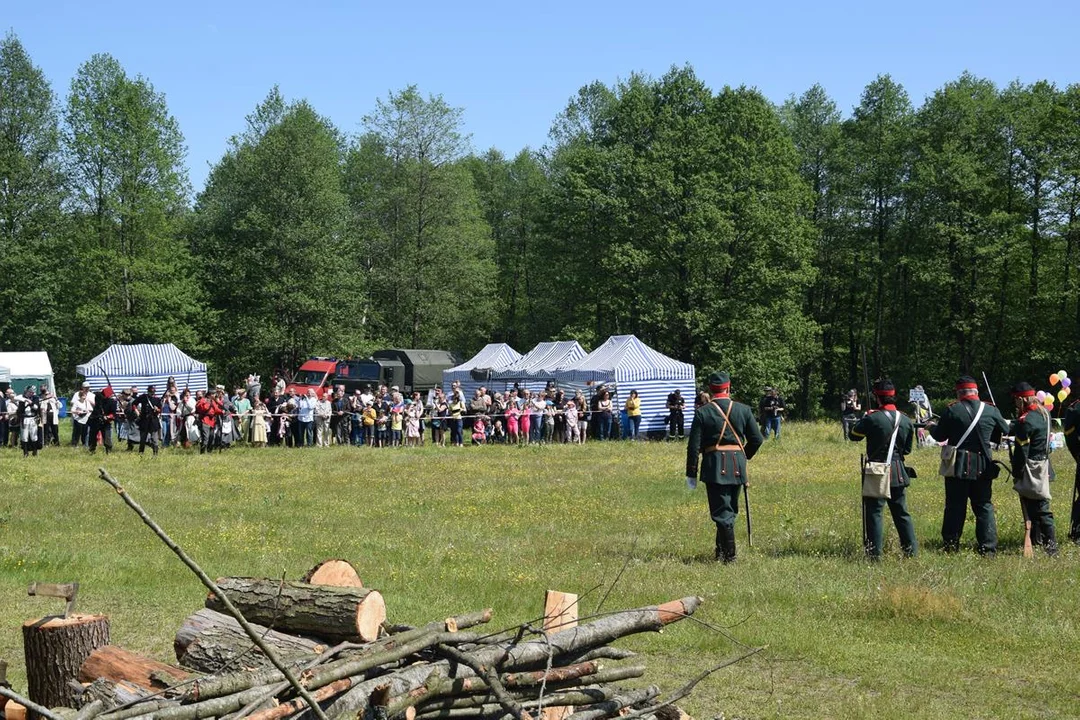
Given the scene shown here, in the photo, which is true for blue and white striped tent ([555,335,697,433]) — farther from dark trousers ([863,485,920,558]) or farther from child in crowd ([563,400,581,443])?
dark trousers ([863,485,920,558])

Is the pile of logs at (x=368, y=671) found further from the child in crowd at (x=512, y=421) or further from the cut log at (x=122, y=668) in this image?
the child in crowd at (x=512, y=421)

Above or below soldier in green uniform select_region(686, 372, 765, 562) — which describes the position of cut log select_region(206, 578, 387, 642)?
below

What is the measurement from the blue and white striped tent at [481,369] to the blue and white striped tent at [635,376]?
403 cm

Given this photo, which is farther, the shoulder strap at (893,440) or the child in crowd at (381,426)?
the child in crowd at (381,426)

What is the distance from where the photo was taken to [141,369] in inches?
1454

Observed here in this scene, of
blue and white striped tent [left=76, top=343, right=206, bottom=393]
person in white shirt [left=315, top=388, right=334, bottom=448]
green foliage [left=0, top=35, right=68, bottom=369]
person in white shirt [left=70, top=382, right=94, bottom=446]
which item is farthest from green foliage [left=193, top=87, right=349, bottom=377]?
person in white shirt [left=70, top=382, right=94, bottom=446]

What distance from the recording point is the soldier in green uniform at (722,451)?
11.9 m

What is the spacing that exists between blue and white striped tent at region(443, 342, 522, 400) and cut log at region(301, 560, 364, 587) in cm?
3227

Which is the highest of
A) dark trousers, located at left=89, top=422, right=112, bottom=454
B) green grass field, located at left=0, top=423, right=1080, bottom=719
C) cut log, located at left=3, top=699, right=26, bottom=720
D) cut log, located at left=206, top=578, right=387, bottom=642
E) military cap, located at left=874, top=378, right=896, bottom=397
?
military cap, located at left=874, top=378, right=896, bottom=397

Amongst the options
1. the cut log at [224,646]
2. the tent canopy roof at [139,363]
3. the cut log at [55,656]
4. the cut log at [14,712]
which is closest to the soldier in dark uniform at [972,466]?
the cut log at [224,646]

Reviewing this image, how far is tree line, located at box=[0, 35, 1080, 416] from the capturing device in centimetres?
4922

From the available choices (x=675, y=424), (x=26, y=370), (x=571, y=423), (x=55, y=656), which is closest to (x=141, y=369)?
(x=26, y=370)

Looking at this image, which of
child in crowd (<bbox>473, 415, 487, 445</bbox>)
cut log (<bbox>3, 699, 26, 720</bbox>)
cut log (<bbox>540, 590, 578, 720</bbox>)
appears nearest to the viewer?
cut log (<bbox>3, 699, 26, 720</bbox>)

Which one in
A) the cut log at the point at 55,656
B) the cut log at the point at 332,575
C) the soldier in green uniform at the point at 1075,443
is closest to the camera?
the cut log at the point at 55,656
